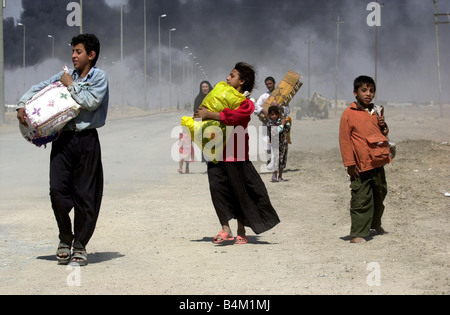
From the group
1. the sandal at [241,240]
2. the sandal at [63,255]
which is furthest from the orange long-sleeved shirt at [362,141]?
the sandal at [63,255]

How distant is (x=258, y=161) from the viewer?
19.2 meters

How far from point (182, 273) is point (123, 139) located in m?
20.8

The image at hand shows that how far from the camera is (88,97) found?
693 cm

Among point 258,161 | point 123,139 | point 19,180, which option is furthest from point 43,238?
point 123,139

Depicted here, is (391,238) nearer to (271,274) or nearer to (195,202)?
(271,274)

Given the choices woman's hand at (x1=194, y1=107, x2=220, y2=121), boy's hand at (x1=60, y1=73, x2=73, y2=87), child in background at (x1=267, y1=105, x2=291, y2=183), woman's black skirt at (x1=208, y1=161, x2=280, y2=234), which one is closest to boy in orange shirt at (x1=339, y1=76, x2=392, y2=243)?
woman's black skirt at (x1=208, y1=161, x2=280, y2=234)

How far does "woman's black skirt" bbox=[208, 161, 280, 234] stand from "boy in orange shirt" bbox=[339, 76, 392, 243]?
774 mm

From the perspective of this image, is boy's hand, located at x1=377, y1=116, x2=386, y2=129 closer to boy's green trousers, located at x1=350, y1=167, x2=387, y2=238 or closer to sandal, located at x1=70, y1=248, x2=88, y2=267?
boy's green trousers, located at x1=350, y1=167, x2=387, y2=238

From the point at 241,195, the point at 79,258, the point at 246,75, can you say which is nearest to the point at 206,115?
the point at 246,75

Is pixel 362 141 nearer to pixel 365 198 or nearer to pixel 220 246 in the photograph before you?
pixel 365 198

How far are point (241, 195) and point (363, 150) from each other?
3.86ft

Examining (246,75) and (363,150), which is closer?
(363,150)

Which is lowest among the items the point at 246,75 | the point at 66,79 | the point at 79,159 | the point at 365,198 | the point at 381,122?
the point at 365,198

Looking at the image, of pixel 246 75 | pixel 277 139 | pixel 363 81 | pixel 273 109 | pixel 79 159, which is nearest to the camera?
pixel 79 159
